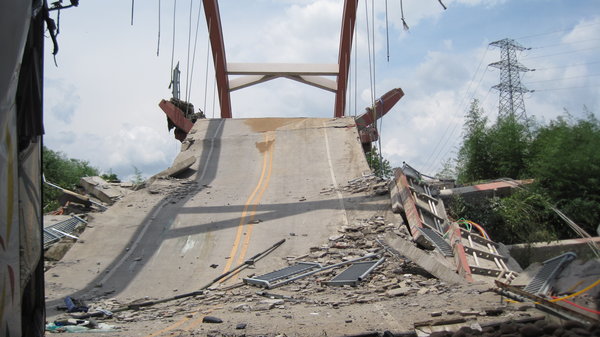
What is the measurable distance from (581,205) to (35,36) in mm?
16042

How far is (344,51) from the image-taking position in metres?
33.1

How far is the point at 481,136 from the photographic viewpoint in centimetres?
2658

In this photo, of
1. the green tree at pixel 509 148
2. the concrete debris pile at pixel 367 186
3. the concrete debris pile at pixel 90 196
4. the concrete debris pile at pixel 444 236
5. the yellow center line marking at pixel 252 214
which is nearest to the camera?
the concrete debris pile at pixel 444 236

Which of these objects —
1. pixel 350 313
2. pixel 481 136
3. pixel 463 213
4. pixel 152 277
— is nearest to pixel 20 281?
pixel 350 313

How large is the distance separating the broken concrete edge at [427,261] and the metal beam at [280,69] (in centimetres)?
2441

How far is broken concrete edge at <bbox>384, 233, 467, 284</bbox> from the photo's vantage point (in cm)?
984

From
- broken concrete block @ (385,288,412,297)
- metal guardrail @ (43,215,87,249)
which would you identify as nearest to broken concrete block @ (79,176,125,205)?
metal guardrail @ (43,215,87,249)

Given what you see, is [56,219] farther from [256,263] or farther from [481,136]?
[481,136]

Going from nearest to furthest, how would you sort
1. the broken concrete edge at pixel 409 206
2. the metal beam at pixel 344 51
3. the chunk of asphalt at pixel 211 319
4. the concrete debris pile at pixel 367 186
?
1. the chunk of asphalt at pixel 211 319
2. the broken concrete edge at pixel 409 206
3. the concrete debris pile at pixel 367 186
4. the metal beam at pixel 344 51

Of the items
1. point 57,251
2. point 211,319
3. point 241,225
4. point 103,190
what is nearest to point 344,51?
point 103,190

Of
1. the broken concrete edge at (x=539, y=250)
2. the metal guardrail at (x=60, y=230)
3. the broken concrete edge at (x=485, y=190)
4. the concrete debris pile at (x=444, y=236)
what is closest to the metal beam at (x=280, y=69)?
the broken concrete edge at (x=485, y=190)

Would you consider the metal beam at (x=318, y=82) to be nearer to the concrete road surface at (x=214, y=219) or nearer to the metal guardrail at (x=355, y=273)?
the concrete road surface at (x=214, y=219)

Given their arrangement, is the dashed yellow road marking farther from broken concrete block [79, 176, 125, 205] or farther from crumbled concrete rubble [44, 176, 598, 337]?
broken concrete block [79, 176, 125, 205]

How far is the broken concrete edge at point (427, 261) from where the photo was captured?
9.84 meters
